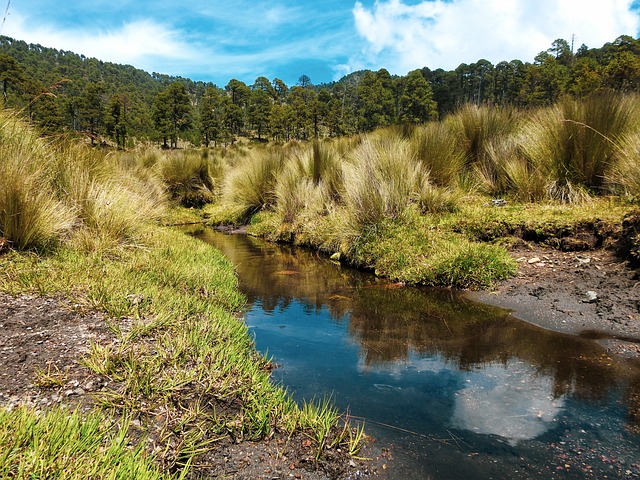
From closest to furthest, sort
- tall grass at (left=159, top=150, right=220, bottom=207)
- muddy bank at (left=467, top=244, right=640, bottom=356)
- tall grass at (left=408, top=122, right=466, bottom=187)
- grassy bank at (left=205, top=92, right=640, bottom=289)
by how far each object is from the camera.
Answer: muddy bank at (left=467, top=244, right=640, bottom=356)
grassy bank at (left=205, top=92, right=640, bottom=289)
tall grass at (left=408, top=122, right=466, bottom=187)
tall grass at (left=159, top=150, right=220, bottom=207)

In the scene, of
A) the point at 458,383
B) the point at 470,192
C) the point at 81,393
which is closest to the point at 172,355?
the point at 81,393

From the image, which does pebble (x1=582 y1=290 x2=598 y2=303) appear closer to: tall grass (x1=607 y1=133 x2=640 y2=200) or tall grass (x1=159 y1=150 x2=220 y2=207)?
tall grass (x1=607 y1=133 x2=640 y2=200)

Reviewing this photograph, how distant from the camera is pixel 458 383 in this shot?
112 inches

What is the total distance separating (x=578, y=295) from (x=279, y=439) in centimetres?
375

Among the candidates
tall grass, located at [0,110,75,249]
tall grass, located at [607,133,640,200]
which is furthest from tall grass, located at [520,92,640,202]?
tall grass, located at [0,110,75,249]

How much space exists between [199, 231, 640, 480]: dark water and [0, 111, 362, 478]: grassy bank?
0.34 metres

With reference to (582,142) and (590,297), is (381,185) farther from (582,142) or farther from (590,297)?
(590,297)

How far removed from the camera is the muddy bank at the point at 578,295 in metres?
3.59

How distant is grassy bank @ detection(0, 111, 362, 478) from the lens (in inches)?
66.2

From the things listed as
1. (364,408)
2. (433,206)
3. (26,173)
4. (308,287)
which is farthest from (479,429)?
(433,206)

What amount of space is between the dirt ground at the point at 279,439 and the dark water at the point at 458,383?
1.02 feet

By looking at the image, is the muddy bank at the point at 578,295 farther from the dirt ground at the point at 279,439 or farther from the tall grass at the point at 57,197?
the tall grass at the point at 57,197

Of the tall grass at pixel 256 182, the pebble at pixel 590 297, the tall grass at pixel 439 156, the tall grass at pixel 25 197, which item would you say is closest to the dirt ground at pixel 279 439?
the pebble at pixel 590 297

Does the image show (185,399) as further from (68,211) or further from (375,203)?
(375,203)
